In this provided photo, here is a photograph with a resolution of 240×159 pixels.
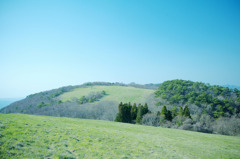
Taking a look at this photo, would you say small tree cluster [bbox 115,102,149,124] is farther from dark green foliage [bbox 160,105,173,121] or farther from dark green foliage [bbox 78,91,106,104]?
dark green foliage [bbox 78,91,106,104]

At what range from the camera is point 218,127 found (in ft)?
97.2

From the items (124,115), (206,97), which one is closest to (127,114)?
(124,115)

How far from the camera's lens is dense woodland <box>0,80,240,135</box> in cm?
3166

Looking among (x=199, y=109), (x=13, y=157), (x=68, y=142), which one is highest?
(x=13, y=157)

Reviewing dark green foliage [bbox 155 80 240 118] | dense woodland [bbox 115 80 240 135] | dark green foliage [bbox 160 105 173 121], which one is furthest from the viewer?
dark green foliage [bbox 155 80 240 118]

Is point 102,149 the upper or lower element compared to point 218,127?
upper

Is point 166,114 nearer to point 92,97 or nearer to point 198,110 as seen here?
point 198,110

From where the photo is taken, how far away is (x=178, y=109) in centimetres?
5222

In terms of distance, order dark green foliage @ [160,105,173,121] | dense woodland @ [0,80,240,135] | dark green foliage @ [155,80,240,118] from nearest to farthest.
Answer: dense woodland @ [0,80,240,135]
dark green foliage @ [160,105,173,121]
dark green foliage @ [155,80,240,118]

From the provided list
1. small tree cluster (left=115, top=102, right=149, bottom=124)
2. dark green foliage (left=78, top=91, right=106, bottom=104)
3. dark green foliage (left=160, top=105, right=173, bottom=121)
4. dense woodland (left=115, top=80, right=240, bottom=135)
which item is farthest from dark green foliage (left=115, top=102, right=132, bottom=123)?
dark green foliage (left=78, top=91, right=106, bottom=104)

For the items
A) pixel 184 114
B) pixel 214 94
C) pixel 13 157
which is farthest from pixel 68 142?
pixel 214 94

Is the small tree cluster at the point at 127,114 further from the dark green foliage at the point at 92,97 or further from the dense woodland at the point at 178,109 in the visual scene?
the dark green foliage at the point at 92,97

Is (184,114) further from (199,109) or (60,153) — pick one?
(60,153)

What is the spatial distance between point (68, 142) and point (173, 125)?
31.1 meters
